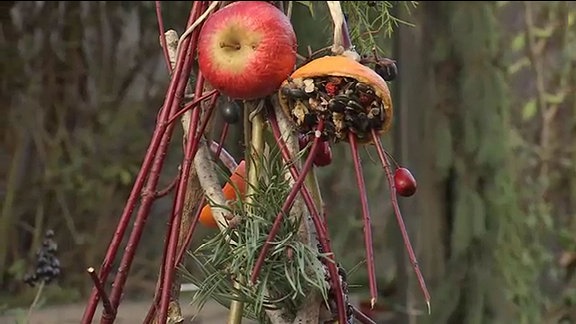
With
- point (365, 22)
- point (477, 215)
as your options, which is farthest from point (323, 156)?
point (477, 215)

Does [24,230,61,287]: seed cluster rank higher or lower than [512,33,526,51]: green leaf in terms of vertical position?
lower

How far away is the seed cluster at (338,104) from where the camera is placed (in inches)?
14.2

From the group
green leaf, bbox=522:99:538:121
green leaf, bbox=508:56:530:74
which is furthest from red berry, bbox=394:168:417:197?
green leaf, bbox=522:99:538:121

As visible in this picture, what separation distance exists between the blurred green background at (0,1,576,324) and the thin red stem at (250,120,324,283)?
0.52 metres

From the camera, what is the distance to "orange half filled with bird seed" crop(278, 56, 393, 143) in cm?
36

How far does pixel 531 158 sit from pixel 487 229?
1.93ft

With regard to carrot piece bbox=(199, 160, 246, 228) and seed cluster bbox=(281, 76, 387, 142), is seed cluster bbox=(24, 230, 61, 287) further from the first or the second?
seed cluster bbox=(281, 76, 387, 142)

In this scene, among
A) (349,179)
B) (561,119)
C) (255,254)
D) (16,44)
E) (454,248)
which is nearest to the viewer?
(255,254)

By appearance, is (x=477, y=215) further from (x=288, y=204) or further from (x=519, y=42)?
(x=288, y=204)

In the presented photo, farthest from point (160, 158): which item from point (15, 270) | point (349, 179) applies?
point (15, 270)

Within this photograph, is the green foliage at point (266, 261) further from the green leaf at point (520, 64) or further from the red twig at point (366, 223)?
the green leaf at point (520, 64)

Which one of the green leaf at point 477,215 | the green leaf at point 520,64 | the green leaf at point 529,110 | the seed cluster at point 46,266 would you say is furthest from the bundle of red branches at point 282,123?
→ the green leaf at point 529,110

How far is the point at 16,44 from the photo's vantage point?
149 centimetres

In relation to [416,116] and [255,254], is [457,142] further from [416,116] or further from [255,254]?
[255,254]
